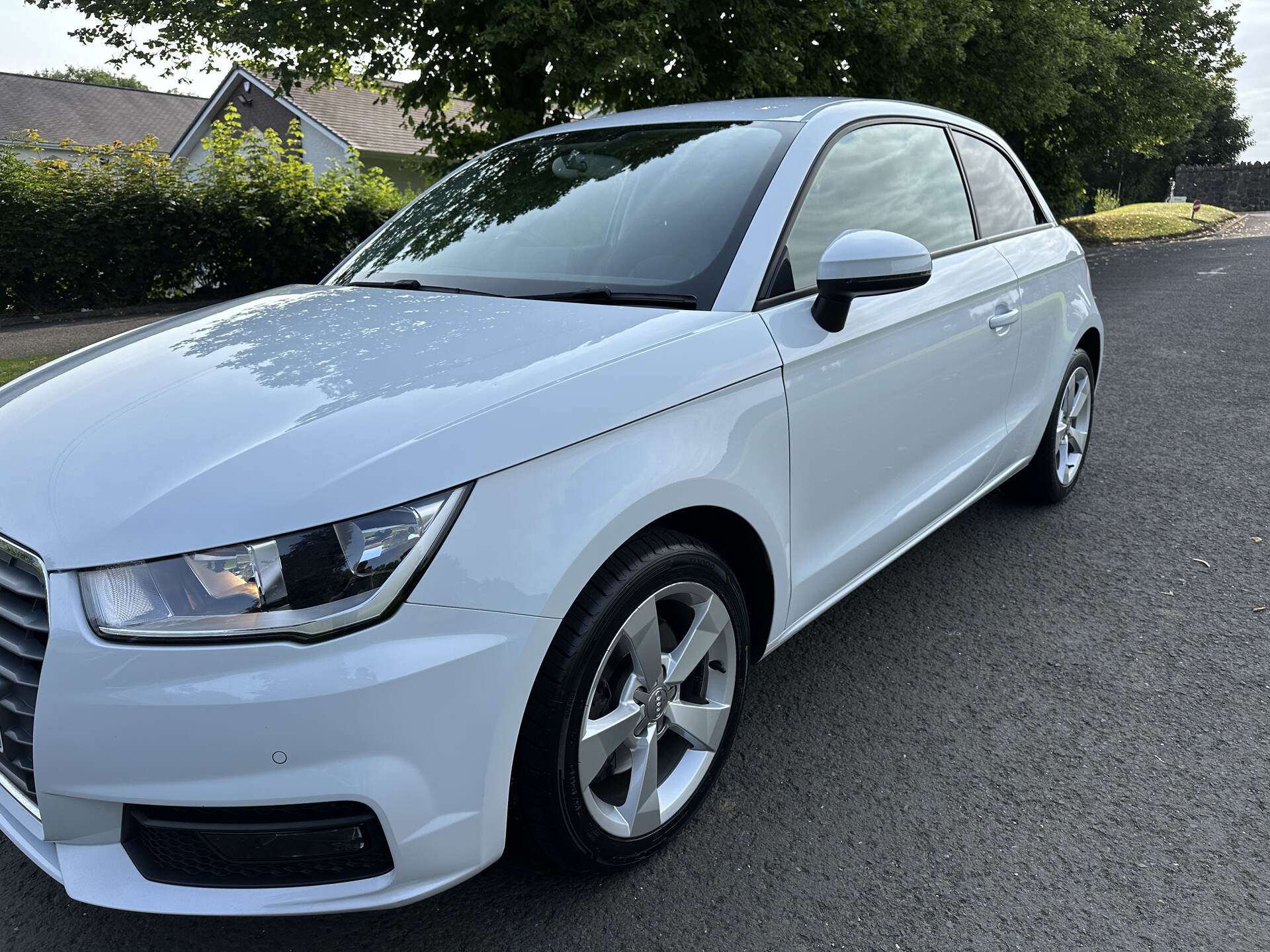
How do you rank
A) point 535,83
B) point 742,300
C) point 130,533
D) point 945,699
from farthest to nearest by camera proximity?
point 535,83 → point 945,699 → point 742,300 → point 130,533

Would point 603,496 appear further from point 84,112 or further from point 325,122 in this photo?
point 84,112

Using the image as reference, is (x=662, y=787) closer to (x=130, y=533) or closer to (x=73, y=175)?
(x=130, y=533)

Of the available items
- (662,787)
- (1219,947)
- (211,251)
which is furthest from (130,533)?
(211,251)

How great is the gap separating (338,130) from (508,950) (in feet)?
98.5

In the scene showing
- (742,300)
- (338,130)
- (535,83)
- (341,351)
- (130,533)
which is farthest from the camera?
(338,130)

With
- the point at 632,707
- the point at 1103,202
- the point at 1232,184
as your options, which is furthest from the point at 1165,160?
the point at 632,707

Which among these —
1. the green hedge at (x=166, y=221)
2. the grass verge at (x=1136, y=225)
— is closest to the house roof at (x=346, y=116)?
the green hedge at (x=166, y=221)

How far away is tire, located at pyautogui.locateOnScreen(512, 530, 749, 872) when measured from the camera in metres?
1.90

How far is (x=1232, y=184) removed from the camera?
55375 millimetres

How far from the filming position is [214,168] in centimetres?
1478

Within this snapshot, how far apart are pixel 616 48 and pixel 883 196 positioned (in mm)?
6687

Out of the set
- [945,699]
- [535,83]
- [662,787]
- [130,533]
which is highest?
[535,83]

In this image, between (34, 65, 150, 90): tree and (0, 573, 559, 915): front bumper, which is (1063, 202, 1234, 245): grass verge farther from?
(34, 65, 150, 90): tree

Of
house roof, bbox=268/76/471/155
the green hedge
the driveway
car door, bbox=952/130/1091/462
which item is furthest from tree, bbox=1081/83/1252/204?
Answer: car door, bbox=952/130/1091/462
